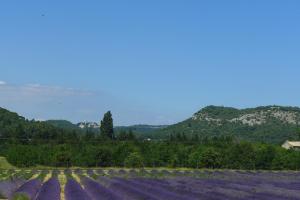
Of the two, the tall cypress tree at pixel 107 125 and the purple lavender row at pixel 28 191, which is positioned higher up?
the tall cypress tree at pixel 107 125

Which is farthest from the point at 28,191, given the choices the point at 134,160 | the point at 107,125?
the point at 107,125

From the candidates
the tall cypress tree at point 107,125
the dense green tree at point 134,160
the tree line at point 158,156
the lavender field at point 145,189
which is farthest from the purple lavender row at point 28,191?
the tall cypress tree at point 107,125

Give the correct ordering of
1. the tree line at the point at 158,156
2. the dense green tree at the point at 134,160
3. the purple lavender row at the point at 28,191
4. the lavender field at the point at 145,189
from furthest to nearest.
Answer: the dense green tree at the point at 134,160 → the tree line at the point at 158,156 → the lavender field at the point at 145,189 → the purple lavender row at the point at 28,191

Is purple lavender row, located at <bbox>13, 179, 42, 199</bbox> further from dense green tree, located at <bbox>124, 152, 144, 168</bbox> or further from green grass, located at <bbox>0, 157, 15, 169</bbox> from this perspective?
green grass, located at <bbox>0, 157, 15, 169</bbox>

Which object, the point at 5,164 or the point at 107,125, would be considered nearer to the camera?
the point at 5,164

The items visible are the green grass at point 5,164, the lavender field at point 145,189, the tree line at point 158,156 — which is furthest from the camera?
the green grass at point 5,164

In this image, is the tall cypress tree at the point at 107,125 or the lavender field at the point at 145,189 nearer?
the lavender field at the point at 145,189

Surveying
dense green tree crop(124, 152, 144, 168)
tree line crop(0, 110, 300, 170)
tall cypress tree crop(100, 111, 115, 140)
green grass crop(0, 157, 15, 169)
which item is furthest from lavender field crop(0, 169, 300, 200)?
tall cypress tree crop(100, 111, 115, 140)

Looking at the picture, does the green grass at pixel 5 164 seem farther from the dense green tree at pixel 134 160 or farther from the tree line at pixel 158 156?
the dense green tree at pixel 134 160

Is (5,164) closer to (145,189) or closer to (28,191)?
(145,189)

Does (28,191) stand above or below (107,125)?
below

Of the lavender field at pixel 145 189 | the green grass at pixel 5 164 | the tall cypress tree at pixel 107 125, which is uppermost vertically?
the tall cypress tree at pixel 107 125

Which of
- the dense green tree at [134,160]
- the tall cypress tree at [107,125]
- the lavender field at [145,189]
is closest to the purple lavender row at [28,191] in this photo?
the lavender field at [145,189]

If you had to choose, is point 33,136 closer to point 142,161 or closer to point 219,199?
point 142,161
